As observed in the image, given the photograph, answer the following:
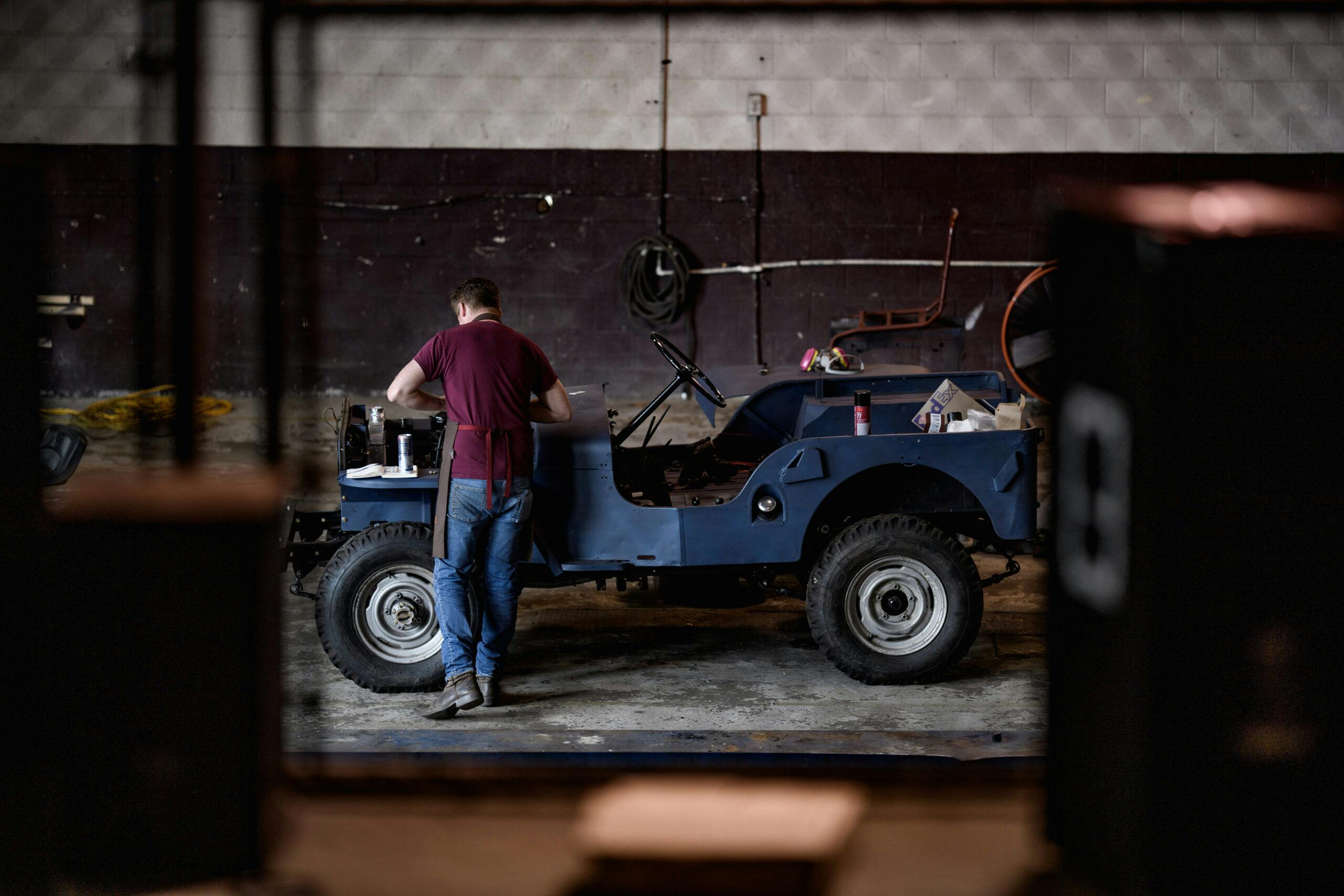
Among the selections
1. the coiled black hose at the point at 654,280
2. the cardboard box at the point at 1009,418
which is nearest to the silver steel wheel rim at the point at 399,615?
the cardboard box at the point at 1009,418

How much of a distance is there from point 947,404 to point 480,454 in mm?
2223

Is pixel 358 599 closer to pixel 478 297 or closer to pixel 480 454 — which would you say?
pixel 480 454

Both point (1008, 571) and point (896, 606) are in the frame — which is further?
point (1008, 571)

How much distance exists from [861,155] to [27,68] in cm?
792

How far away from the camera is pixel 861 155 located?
469 inches

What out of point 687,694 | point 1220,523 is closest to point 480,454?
point 687,694

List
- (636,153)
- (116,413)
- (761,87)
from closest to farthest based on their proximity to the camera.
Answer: (116,413), (761,87), (636,153)

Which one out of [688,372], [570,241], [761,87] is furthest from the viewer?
[570,241]

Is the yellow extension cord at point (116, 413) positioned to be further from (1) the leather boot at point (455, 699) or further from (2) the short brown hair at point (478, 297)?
(1) the leather boot at point (455, 699)

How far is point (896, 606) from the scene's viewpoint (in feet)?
18.1

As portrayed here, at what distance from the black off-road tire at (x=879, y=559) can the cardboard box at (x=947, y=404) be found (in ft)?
1.90

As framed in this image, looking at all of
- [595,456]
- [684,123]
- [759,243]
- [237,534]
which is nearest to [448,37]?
[684,123]

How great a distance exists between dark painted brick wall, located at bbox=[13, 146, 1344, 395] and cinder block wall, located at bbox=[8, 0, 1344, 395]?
0.02 meters

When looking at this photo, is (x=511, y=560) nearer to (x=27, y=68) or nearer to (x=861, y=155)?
(x=861, y=155)
